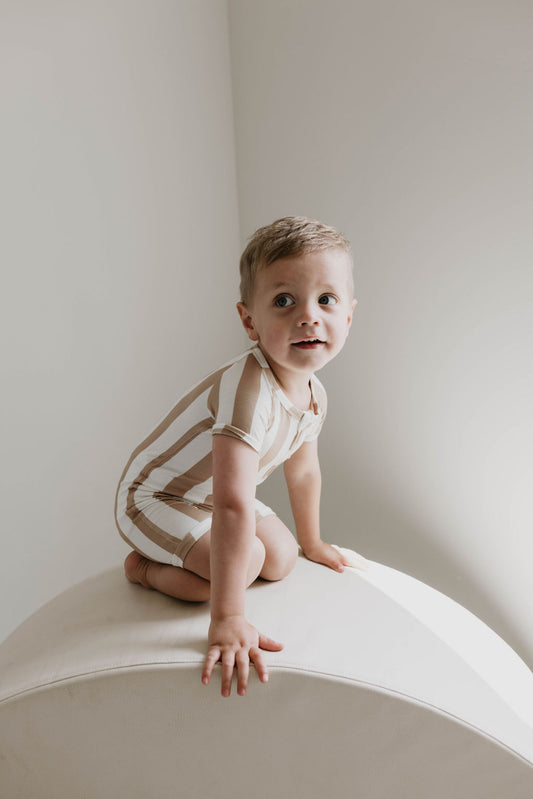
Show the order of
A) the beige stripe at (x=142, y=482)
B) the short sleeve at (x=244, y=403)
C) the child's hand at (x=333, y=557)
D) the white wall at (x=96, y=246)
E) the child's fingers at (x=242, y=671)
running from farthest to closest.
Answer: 1. the white wall at (x=96, y=246)
2. the child's hand at (x=333, y=557)
3. the beige stripe at (x=142, y=482)
4. the short sleeve at (x=244, y=403)
5. the child's fingers at (x=242, y=671)

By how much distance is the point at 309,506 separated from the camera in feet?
4.39

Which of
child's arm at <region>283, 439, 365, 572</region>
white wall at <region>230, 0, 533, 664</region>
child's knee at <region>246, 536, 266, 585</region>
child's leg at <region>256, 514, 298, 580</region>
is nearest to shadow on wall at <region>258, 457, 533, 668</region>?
white wall at <region>230, 0, 533, 664</region>

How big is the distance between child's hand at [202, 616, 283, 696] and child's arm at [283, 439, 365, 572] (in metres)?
0.34

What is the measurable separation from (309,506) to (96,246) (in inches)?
29.5

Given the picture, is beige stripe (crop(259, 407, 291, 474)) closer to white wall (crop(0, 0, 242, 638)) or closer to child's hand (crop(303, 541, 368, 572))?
child's hand (crop(303, 541, 368, 572))

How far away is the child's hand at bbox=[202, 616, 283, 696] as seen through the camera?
3.05 feet

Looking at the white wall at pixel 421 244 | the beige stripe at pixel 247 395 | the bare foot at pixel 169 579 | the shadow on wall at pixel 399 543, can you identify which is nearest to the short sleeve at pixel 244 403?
the beige stripe at pixel 247 395

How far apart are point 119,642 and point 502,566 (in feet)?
2.66

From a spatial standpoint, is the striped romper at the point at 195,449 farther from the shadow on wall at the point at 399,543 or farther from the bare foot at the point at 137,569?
the shadow on wall at the point at 399,543

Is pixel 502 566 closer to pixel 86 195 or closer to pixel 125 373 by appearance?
pixel 125 373

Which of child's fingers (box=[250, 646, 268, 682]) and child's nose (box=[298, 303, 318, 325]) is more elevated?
child's nose (box=[298, 303, 318, 325])

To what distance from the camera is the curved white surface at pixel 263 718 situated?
0.96 m

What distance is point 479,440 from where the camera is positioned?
1.46m

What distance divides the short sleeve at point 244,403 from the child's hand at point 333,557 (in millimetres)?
315
